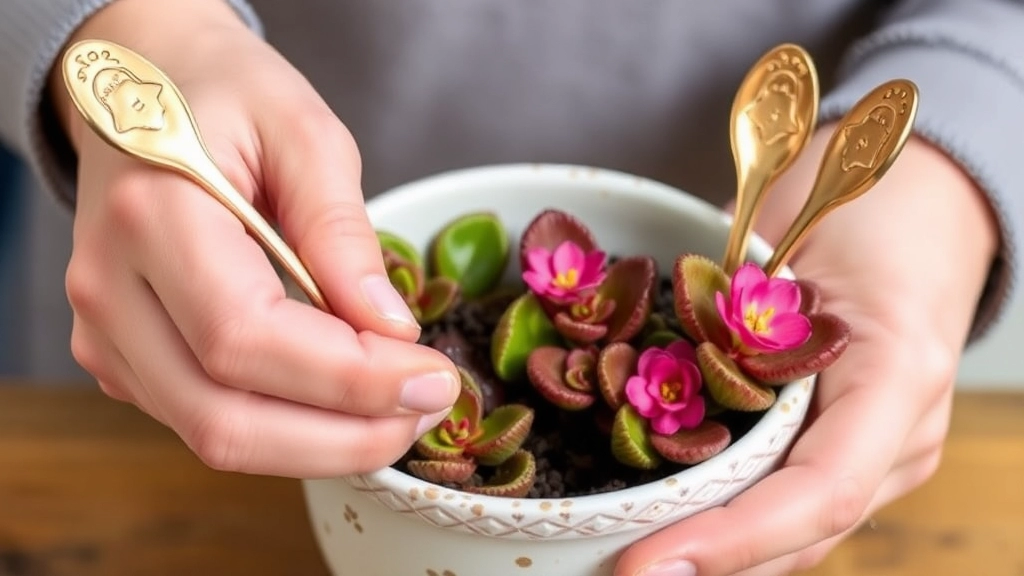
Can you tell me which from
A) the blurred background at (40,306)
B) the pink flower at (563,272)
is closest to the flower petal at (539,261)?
the pink flower at (563,272)

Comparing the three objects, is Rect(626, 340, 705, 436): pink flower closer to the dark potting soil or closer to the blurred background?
the dark potting soil

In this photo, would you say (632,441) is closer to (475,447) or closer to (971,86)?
(475,447)

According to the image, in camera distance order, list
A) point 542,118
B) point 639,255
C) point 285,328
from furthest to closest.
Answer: point 542,118 < point 639,255 < point 285,328

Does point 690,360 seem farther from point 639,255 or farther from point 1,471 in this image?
point 1,471

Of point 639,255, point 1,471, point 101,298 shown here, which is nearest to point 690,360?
point 639,255

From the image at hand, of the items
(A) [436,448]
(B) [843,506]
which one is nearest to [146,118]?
(A) [436,448]

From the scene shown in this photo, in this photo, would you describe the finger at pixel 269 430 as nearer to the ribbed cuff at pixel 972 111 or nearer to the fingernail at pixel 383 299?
the fingernail at pixel 383 299

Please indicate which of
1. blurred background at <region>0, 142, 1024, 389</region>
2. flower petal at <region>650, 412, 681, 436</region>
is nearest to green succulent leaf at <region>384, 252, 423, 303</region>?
flower petal at <region>650, 412, 681, 436</region>
